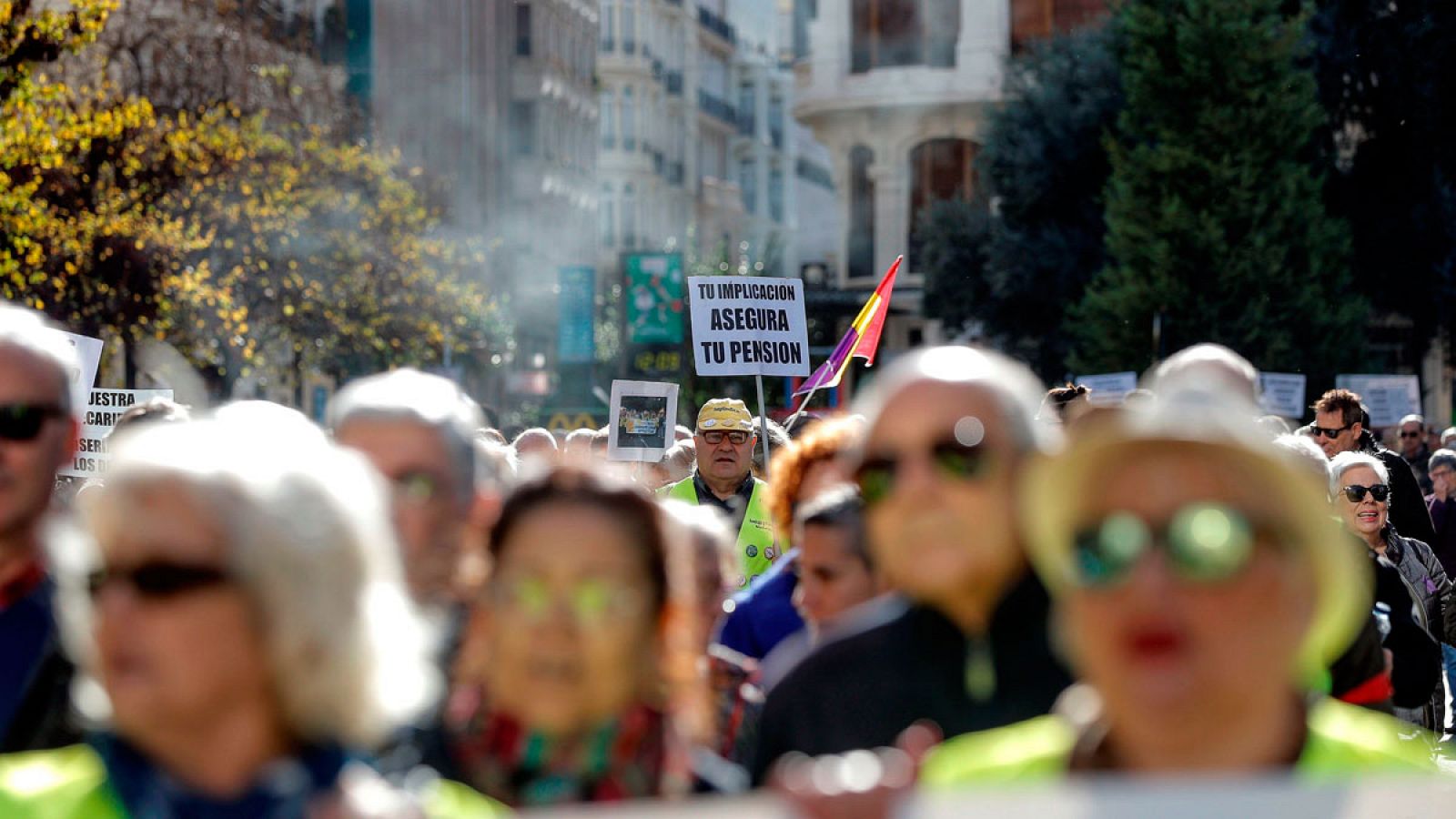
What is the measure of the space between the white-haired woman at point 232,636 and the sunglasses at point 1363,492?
22.7 feet

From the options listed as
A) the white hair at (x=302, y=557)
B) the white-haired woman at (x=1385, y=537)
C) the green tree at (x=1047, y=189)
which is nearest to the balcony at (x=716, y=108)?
the green tree at (x=1047, y=189)

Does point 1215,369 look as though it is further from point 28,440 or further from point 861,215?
point 861,215

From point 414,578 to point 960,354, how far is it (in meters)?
1.04

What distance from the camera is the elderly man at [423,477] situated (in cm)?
441

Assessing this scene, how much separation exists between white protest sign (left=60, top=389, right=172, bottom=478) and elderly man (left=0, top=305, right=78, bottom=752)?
6.14 metres

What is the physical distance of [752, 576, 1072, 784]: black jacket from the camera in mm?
4176

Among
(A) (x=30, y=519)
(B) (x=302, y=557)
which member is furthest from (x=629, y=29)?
(B) (x=302, y=557)

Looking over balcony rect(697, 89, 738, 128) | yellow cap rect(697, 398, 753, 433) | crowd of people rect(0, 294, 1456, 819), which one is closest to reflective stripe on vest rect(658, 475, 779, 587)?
yellow cap rect(697, 398, 753, 433)

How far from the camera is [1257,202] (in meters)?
35.8

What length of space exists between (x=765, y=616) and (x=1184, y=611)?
3301 mm

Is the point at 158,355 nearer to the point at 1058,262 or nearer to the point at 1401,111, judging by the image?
the point at 1058,262

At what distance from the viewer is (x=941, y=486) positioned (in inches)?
159

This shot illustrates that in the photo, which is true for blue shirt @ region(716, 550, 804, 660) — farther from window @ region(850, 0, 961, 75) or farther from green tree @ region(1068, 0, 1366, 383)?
window @ region(850, 0, 961, 75)

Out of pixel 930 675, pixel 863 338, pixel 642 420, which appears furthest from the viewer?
pixel 642 420
